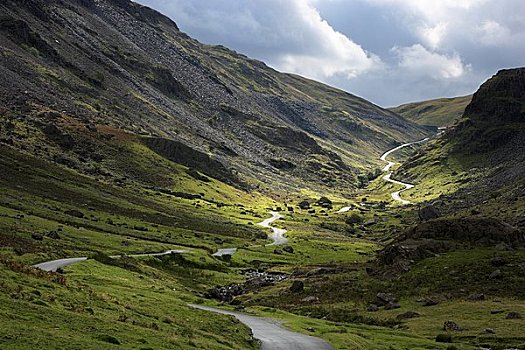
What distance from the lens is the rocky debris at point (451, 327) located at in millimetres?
60981

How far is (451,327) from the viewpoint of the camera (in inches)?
2430

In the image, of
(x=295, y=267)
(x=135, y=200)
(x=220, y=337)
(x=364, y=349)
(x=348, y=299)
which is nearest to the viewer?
(x=220, y=337)

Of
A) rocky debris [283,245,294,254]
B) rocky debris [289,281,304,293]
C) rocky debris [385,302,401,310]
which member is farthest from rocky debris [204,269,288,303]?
rocky debris [283,245,294,254]

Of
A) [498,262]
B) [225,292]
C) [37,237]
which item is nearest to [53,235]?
[37,237]

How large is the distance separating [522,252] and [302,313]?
131 ft

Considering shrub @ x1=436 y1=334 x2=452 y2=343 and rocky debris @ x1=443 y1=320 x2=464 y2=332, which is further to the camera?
rocky debris @ x1=443 y1=320 x2=464 y2=332

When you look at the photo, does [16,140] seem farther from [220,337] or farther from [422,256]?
[220,337]

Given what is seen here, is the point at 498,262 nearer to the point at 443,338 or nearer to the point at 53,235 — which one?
the point at 443,338

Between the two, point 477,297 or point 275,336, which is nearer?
point 275,336

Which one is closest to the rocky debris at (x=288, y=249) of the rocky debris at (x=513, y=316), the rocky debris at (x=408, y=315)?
the rocky debris at (x=408, y=315)

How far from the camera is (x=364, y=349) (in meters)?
49.2

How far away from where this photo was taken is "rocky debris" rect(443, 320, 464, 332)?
60981mm

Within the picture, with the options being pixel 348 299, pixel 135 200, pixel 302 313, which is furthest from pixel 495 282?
pixel 135 200

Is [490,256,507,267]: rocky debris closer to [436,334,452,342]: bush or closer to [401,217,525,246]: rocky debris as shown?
[401,217,525,246]: rocky debris
